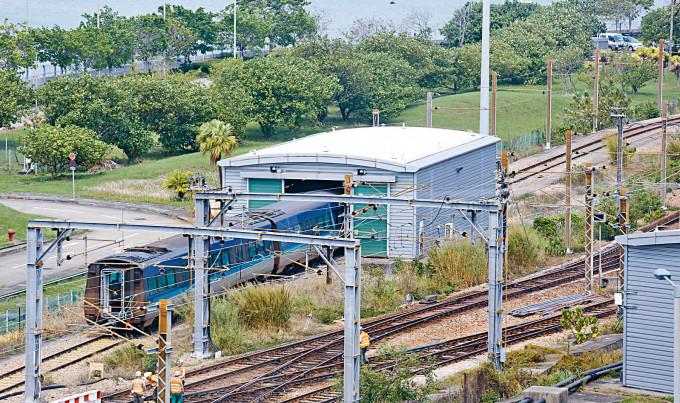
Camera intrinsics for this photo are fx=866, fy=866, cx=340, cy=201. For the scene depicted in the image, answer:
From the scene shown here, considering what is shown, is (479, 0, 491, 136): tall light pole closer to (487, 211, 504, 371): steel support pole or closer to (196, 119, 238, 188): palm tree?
(196, 119, 238, 188): palm tree

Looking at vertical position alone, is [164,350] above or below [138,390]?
above

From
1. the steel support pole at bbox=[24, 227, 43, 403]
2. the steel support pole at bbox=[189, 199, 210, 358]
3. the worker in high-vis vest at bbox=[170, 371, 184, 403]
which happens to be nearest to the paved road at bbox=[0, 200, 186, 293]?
the steel support pole at bbox=[189, 199, 210, 358]

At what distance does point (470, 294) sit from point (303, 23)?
9925 cm

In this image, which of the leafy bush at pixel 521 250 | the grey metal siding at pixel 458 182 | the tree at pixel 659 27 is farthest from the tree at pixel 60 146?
the tree at pixel 659 27

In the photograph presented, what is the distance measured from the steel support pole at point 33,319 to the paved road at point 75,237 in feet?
25.9

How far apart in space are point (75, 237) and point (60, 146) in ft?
73.0

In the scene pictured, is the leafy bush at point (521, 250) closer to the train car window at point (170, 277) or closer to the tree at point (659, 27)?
the train car window at point (170, 277)

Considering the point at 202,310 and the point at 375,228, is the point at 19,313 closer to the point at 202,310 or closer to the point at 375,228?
the point at 202,310

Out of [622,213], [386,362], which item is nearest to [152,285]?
[386,362]

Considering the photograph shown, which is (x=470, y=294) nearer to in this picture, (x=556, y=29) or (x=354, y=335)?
(x=354, y=335)

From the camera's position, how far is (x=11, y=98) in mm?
75500

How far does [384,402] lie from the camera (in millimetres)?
20859

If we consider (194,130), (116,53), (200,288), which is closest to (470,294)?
(200,288)

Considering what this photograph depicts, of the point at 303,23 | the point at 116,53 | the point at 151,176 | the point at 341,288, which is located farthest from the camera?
the point at 303,23
